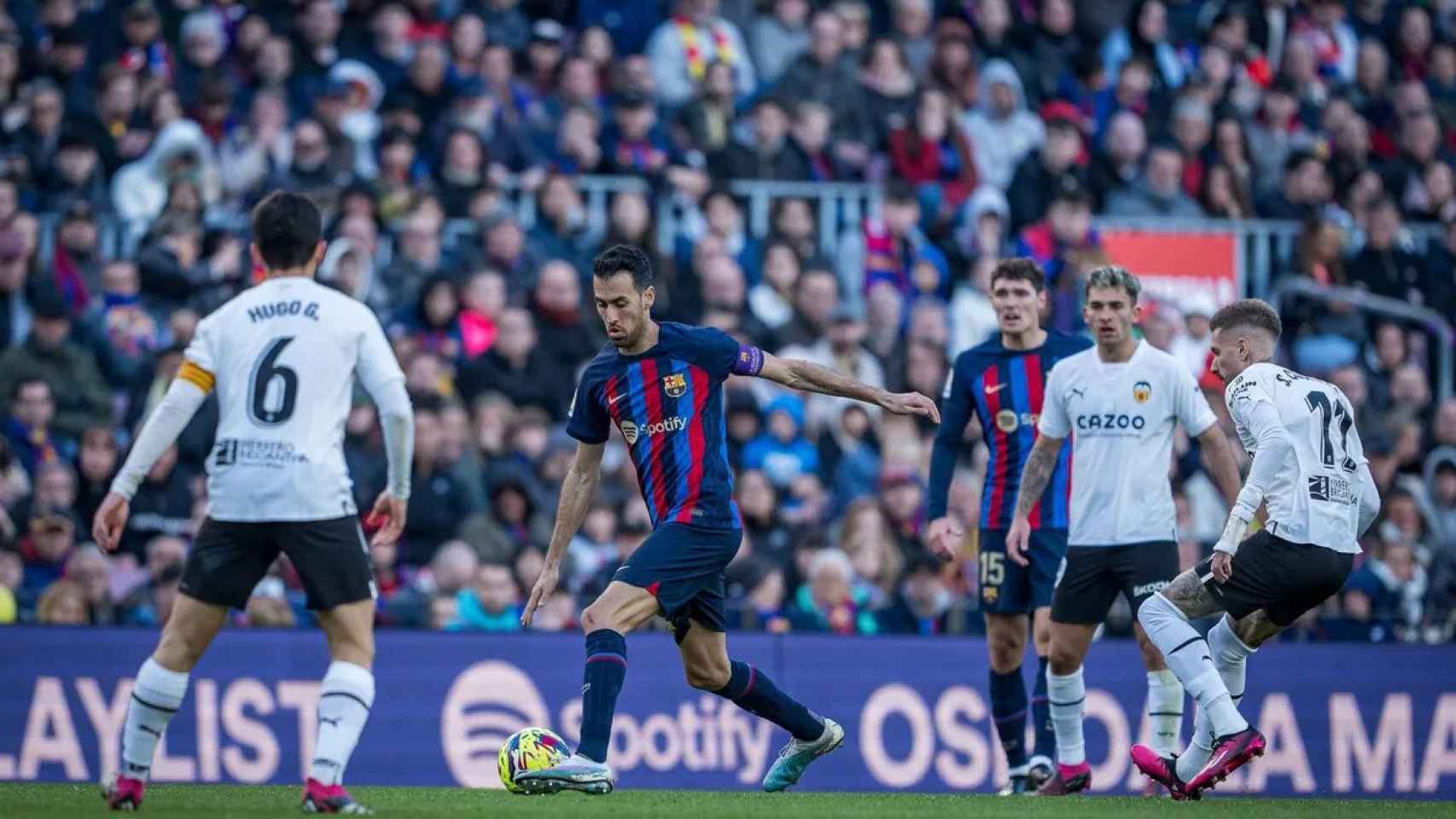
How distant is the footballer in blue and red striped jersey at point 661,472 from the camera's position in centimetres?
936

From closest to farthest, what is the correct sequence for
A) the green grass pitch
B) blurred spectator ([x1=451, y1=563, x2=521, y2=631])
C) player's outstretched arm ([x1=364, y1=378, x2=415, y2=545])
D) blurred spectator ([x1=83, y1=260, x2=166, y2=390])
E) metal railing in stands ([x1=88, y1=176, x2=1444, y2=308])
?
1. player's outstretched arm ([x1=364, y1=378, x2=415, y2=545])
2. the green grass pitch
3. blurred spectator ([x1=451, y1=563, x2=521, y2=631])
4. blurred spectator ([x1=83, y1=260, x2=166, y2=390])
5. metal railing in stands ([x1=88, y1=176, x2=1444, y2=308])

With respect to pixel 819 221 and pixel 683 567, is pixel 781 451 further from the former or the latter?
pixel 683 567

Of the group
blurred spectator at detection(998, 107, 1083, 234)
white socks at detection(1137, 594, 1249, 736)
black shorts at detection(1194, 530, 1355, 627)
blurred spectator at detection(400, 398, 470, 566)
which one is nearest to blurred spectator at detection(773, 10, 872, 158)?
blurred spectator at detection(998, 107, 1083, 234)

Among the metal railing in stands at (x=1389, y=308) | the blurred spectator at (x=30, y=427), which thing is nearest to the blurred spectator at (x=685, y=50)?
the metal railing in stands at (x=1389, y=308)

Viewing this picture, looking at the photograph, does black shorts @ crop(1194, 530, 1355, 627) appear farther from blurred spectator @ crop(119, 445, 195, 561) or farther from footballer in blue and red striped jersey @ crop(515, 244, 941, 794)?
blurred spectator @ crop(119, 445, 195, 561)

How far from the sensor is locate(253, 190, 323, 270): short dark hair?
8148 millimetres

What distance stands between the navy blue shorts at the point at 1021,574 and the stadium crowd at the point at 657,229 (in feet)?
10.0

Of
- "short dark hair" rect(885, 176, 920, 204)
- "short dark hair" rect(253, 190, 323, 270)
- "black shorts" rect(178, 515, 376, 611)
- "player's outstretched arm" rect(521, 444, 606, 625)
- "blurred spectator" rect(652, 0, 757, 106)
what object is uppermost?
"blurred spectator" rect(652, 0, 757, 106)

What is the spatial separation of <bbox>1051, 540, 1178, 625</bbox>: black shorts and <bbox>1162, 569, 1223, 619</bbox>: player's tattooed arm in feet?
1.79

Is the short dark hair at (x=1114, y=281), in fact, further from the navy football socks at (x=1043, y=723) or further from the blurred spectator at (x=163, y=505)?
the blurred spectator at (x=163, y=505)

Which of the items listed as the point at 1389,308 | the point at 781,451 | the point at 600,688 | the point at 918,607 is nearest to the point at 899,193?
the point at 781,451

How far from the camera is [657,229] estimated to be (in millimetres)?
17547

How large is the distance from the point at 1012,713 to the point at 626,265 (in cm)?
370

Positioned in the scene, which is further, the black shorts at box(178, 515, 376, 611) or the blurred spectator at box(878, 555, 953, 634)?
the blurred spectator at box(878, 555, 953, 634)
